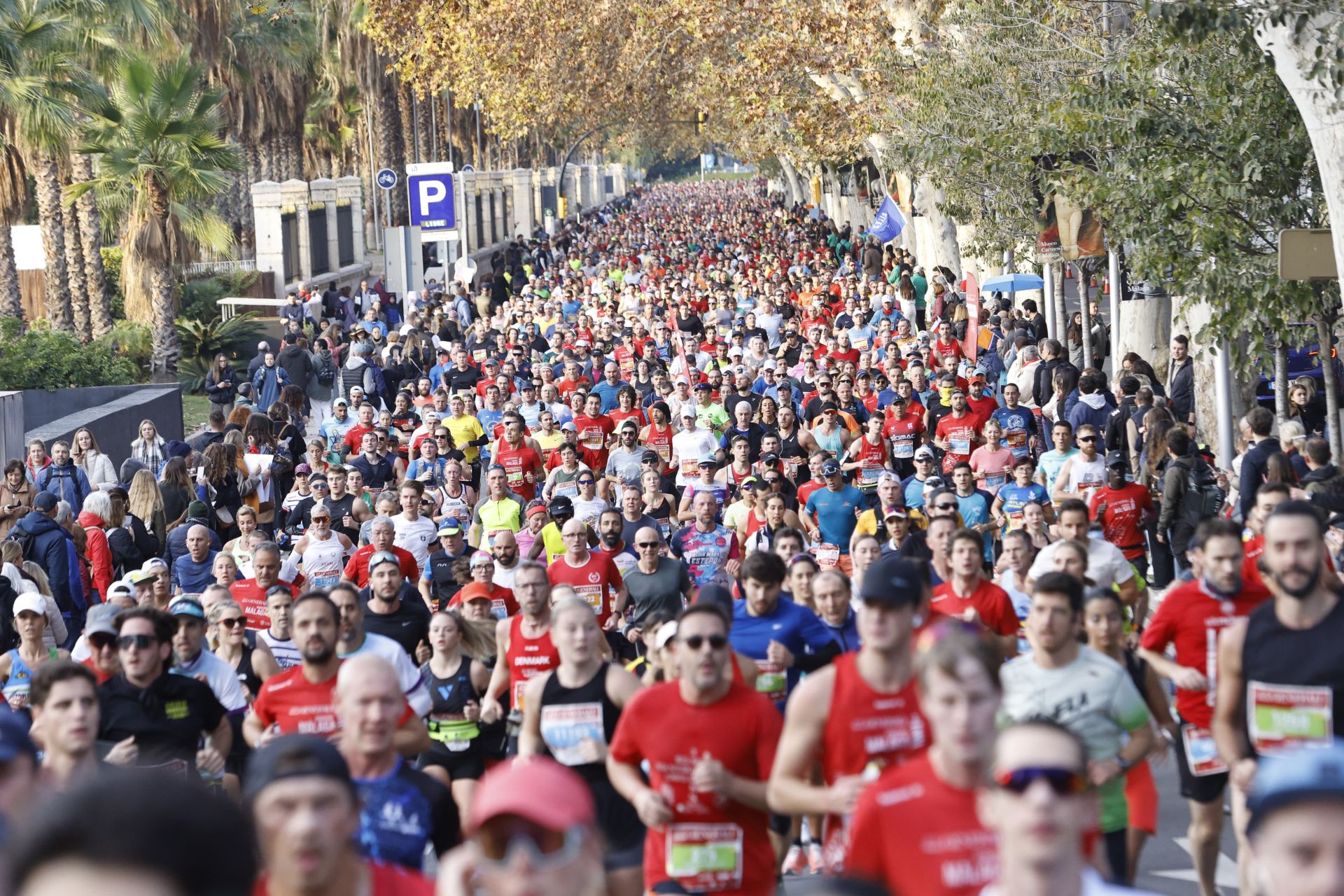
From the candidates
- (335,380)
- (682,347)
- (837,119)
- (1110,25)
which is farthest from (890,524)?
(837,119)

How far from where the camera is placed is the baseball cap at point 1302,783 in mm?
3070

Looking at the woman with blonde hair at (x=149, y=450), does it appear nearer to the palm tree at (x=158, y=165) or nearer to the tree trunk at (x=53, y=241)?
the palm tree at (x=158, y=165)

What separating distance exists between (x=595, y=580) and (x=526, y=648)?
2.62 m

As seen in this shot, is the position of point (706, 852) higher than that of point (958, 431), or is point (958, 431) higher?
point (958, 431)

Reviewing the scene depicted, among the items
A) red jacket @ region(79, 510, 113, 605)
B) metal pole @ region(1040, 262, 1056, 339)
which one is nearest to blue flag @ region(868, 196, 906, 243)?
metal pole @ region(1040, 262, 1056, 339)

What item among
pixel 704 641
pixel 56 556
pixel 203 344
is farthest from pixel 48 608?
pixel 203 344

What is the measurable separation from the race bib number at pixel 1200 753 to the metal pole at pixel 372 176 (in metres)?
45.7

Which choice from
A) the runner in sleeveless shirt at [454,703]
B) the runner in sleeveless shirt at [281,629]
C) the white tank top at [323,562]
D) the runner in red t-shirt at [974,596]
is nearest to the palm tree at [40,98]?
the white tank top at [323,562]

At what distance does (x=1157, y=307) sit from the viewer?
22.0 metres

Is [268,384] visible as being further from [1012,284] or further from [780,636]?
[780,636]

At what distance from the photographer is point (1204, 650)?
7316 millimetres

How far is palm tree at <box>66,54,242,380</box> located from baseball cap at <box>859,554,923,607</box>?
25.8 metres

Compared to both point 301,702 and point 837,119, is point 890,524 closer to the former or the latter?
point 301,702

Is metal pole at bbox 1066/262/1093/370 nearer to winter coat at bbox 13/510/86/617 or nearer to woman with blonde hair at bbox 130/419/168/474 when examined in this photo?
woman with blonde hair at bbox 130/419/168/474
